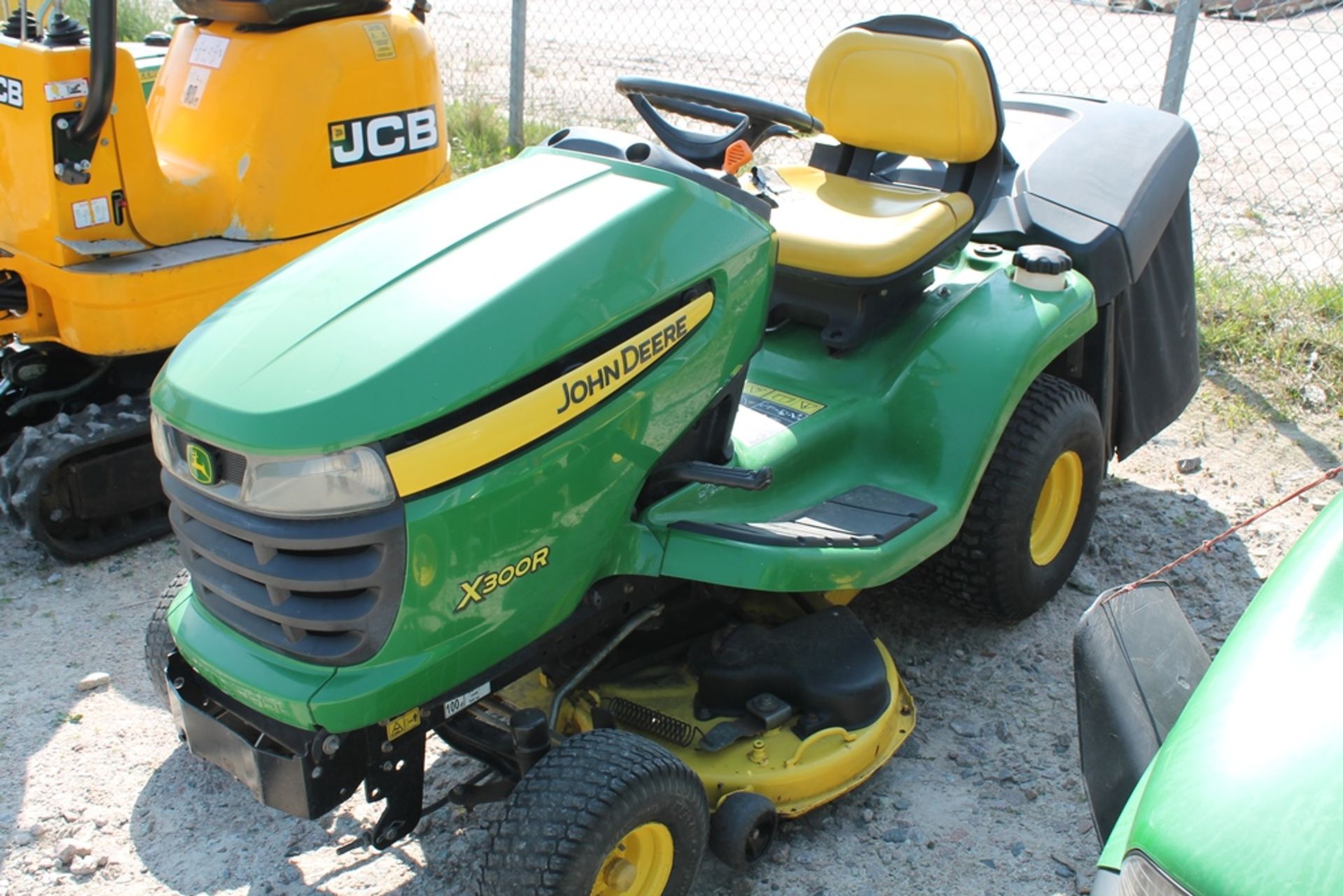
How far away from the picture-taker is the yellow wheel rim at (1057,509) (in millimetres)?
3367

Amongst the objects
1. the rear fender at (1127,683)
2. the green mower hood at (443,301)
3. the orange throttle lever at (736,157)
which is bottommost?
the rear fender at (1127,683)

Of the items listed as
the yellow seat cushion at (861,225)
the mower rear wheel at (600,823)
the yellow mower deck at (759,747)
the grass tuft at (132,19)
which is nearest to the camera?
the mower rear wheel at (600,823)

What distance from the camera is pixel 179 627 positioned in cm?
233

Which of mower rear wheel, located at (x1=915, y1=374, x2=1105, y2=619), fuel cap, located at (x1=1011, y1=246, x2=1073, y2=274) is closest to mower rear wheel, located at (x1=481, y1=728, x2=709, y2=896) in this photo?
mower rear wheel, located at (x1=915, y1=374, x2=1105, y2=619)

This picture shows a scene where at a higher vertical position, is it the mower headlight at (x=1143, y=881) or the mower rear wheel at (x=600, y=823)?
the mower headlight at (x=1143, y=881)

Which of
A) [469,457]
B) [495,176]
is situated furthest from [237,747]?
[495,176]

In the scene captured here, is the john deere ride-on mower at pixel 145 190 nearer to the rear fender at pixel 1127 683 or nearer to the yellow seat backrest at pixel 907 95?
the yellow seat backrest at pixel 907 95

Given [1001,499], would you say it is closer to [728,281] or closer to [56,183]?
[728,281]

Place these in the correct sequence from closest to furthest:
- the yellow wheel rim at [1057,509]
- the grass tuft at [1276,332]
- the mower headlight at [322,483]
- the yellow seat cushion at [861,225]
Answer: the mower headlight at [322,483]
the yellow seat cushion at [861,225]
the yellow wheel rim at [1057,509]
the grass tuft at [1276,332]

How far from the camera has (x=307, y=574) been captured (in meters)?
2.08

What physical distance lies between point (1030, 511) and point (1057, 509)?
0.33 meters

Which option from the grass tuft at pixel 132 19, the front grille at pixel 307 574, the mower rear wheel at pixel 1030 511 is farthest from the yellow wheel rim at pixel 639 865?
the grass tuft at pixel 132 19

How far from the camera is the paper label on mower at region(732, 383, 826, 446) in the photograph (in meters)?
2.79

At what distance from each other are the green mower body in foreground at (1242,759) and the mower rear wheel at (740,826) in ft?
1.91
